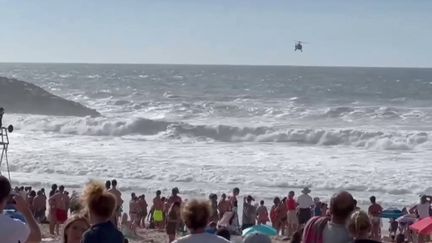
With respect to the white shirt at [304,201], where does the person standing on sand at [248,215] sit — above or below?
below

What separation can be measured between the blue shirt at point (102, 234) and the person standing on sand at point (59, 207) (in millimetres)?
10236

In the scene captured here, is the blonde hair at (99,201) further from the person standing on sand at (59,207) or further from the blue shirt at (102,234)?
the person standing on sand at (59,207)

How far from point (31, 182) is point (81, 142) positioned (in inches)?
534

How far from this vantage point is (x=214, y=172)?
25.3 m

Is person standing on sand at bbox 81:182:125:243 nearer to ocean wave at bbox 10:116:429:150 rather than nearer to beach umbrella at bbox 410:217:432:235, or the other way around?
beach umbrella at bbox 410:217:432:235

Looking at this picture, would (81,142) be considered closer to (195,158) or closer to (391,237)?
(195,158)

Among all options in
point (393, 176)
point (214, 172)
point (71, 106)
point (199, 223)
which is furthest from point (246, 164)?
point (71, 106)

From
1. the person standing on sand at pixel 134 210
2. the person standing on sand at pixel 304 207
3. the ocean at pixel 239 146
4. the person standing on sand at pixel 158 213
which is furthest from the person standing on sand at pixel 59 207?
the ocean at pixel 239 146

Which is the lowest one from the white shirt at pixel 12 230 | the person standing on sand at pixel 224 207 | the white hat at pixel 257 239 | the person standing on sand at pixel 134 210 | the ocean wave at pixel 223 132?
the person standing on sand at pixel 134 210

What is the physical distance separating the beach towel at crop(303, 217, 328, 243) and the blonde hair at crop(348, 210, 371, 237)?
1.18 ft

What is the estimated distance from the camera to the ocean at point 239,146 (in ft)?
77.6

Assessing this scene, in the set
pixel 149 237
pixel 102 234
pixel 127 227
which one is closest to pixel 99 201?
pixel 102 234

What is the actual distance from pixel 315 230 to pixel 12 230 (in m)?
1.90

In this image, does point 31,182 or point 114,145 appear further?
point 114,145
